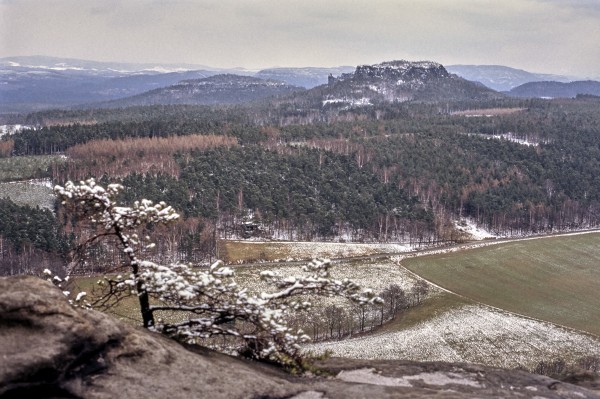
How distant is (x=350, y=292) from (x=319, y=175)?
123258 mm

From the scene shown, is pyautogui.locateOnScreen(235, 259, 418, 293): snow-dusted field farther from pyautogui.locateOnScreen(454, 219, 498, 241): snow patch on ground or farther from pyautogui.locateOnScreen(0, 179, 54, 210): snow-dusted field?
pyautogui.locateOnScreen(0, 179, 54, 210): snow-dusted field

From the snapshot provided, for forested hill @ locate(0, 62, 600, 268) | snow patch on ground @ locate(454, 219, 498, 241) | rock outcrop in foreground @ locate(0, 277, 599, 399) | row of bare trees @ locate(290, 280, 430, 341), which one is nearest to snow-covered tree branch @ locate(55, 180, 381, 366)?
rock outcrop in foreground @ locate(0, 277, 599, 399)

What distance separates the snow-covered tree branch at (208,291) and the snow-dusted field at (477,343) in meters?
40.9

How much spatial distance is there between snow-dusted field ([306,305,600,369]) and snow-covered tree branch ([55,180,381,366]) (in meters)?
40.9

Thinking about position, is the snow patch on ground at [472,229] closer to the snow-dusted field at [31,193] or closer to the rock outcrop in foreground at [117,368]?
the snow-dusted field at [31,193]

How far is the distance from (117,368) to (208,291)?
10.1ft

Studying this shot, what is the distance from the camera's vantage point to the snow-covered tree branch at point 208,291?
13945mm

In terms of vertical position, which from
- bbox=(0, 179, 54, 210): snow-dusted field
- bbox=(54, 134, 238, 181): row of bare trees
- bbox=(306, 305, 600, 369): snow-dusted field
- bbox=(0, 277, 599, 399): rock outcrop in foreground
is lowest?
bbox=(306, 305, 600, 369): snow-dusted field

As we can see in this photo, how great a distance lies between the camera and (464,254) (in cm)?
10388

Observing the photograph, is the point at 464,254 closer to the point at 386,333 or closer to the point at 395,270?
the point at 395,270

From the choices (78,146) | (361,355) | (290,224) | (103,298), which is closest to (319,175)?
(290,224)

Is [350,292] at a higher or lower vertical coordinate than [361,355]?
higher

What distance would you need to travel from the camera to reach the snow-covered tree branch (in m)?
13.9

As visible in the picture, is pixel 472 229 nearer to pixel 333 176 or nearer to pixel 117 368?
pixel 333 176
